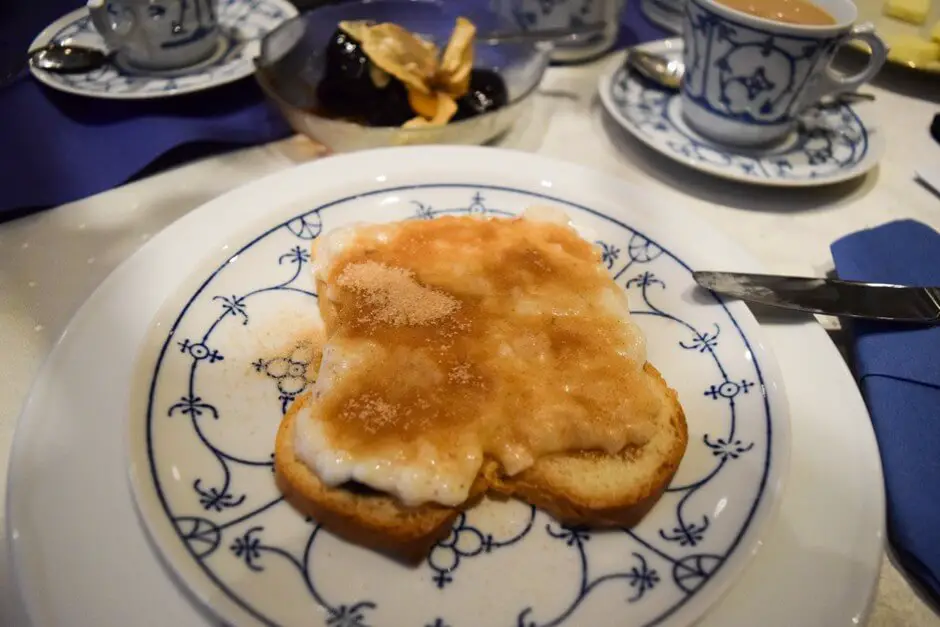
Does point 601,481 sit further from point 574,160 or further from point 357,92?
point 357,92

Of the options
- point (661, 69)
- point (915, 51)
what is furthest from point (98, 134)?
point (915, 51)

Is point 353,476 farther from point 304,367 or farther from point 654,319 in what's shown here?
point 654,319

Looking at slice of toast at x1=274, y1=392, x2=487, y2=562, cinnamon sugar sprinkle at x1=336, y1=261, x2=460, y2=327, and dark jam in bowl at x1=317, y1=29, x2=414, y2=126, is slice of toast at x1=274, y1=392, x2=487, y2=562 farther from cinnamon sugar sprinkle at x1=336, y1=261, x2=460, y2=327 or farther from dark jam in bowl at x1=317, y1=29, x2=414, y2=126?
dark jam in bowl at x1=317, y1=29, x2=414, y2=126

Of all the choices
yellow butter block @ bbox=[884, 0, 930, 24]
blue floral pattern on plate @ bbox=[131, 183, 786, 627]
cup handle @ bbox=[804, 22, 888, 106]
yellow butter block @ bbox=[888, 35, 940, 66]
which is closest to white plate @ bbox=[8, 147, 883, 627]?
blue floral pattern on plate @ bbox=[131, 183, 786, 627]

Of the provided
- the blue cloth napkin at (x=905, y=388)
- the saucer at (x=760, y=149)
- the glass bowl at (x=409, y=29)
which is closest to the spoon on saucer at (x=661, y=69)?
the saucer at (x=760, y=149)

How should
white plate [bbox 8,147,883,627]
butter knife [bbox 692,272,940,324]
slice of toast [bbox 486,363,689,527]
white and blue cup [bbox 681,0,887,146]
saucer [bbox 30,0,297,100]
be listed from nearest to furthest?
white plate [bbox 8,147,883,627] → slice of toast [bbox 486,363,689,527] → butter knife [bbox 692,272,940,324] → white and blue cup [bbox 681,0,887,146] → saucer [bbox 30,0,297,100]

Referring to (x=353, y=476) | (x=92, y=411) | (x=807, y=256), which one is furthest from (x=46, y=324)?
(x=807, y=256)

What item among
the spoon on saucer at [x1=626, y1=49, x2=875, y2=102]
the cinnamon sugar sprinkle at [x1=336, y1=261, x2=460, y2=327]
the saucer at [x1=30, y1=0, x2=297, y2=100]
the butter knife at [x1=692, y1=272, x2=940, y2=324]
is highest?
the saucer at [x1=30, y1=0, x2=297, y2=100]

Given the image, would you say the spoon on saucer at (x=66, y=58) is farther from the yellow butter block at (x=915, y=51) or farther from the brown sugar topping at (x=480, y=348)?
the yellow butter block at (x=915, y=51)
